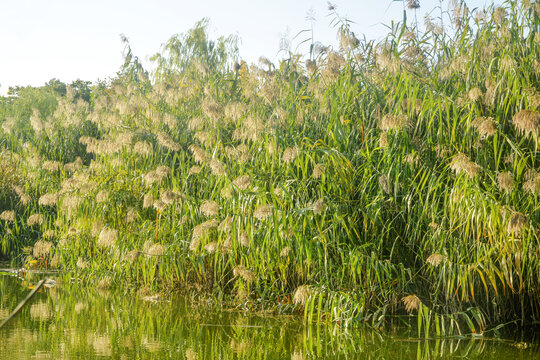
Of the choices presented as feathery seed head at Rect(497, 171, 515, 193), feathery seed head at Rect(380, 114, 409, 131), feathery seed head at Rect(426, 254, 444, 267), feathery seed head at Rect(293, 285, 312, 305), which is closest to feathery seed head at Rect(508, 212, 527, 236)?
feathery seed head at Rect(497, 171, 515, 193)

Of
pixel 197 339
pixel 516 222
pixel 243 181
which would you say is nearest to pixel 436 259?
pixel 516 222

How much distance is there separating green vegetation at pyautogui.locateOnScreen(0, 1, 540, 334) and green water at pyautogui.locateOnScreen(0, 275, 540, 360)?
0.23 m

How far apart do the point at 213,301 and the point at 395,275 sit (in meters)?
1.83

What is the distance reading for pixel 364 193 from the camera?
483 cm

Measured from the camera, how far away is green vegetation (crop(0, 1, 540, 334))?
4332mm

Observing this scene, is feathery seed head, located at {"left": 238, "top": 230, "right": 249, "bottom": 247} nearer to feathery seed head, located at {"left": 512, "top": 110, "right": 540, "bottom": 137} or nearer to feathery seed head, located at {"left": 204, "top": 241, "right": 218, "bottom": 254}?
feathery seed head, located at {"left": 204, "top": 241, "right": 218, "bottom": 254}

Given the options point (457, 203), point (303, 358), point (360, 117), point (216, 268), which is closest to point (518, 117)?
point (457, 203)

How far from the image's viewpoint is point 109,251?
6.59 metres

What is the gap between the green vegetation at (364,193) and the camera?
4.33m

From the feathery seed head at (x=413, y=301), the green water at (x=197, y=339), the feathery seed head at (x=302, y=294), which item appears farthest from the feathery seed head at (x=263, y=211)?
the feathery seed head at (x=413, y=301)

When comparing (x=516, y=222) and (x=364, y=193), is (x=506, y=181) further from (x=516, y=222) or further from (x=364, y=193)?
(x=364, y=193)

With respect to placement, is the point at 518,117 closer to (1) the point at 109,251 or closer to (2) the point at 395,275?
(2) the point at 395,275

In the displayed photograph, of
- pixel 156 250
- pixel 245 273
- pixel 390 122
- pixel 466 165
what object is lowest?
pixel 245 273

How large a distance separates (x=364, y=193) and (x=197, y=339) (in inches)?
71.2
